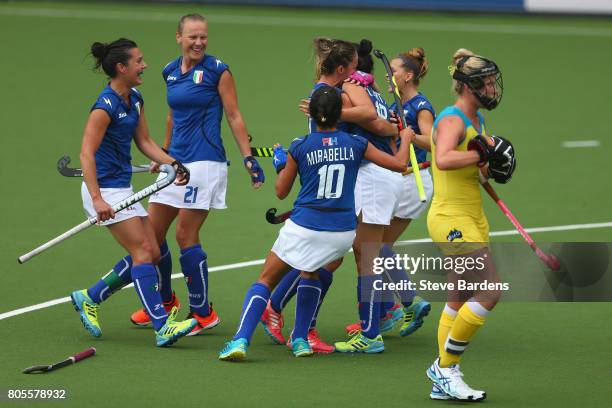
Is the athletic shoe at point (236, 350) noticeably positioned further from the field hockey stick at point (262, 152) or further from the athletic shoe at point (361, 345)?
the field hockey stick at point (262, 152)

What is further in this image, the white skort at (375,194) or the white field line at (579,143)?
the white field line at (579,143)

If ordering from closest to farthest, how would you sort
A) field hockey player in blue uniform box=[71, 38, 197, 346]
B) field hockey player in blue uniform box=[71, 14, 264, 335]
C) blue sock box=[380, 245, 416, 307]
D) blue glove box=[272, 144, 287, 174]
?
blue glove box=[272, 144, 287, 174] < field hockey player in blue uniform box=[71, 38, 197, 346] < field hockey player in blue uniform box=[71, 14, 264, 335] < blue sock box=[380, 245, 416, 307]

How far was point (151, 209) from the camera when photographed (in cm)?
1014

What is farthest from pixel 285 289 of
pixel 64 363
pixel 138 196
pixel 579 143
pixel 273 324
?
pixel 579 143

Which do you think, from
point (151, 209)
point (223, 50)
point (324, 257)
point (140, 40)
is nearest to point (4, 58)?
point (140, 40)

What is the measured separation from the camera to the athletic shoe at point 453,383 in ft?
26.7

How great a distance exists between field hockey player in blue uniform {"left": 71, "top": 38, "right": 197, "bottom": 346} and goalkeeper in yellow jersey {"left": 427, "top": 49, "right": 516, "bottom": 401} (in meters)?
2.15

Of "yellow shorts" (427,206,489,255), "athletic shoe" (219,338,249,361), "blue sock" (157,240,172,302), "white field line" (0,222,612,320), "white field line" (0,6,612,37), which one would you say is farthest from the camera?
"white field line" (0,6,612,37)

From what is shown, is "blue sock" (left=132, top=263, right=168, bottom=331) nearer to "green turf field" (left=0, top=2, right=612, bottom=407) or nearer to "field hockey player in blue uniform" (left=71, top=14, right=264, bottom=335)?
"green turf field" (left=0, top=2, right=612, bottom=407)

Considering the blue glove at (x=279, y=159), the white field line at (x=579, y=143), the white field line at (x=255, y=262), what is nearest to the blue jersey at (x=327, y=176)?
the blue glove at (x=279, y=159)

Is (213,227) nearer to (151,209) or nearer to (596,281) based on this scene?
(151,209)

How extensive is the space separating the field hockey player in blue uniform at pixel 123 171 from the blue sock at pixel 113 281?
0.18 m

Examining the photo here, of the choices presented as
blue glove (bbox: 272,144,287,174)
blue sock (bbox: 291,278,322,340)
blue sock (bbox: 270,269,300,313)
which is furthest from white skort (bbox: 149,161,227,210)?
blue sock (bbox: 291,278,322,340)

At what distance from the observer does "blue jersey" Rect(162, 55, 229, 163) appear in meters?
9.91
